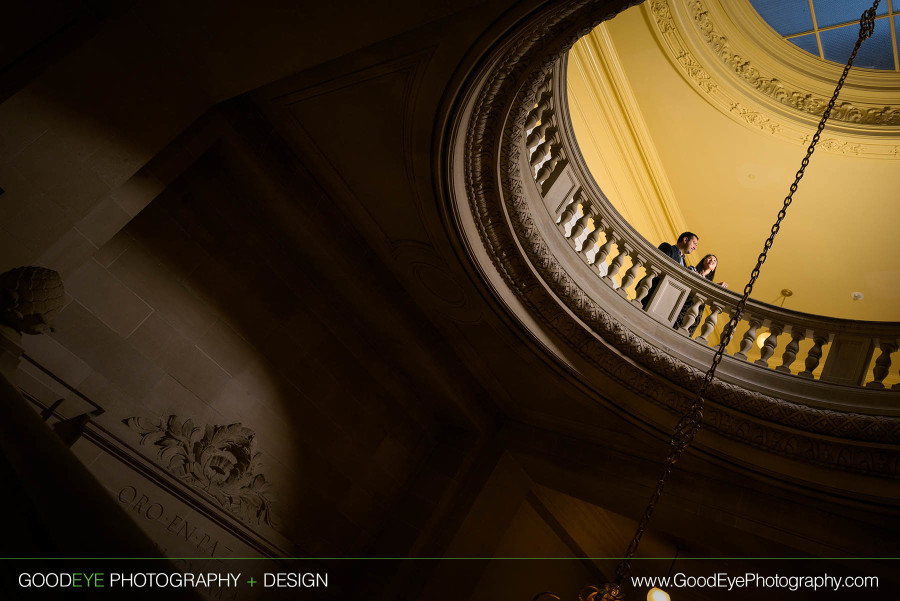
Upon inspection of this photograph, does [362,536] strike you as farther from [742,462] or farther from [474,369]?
[742,462]

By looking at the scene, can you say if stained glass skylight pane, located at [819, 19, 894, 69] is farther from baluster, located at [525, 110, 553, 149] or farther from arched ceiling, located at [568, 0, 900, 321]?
baluster, located at [525, 110, 553, 149]

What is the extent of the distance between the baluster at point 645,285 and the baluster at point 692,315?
0.41 metres

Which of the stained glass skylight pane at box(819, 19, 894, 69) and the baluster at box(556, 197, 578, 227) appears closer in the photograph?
the baluster at box(556, 197, 578, 227)

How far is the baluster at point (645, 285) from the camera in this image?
208 inches

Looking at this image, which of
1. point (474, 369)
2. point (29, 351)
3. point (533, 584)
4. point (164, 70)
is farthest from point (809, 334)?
point (29, 351)

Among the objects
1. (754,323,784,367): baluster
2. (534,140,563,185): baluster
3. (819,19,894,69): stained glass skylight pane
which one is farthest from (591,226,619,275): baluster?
(819,19,894,69): stained glass skylight pane

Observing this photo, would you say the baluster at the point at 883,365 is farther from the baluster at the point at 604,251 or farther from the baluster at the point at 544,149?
the baluster at the point at 544,149

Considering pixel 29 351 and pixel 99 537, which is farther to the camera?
pixel 29 351

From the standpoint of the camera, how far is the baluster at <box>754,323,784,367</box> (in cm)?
495

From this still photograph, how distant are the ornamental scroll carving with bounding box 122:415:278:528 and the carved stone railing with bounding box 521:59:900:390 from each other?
3201 millimetres

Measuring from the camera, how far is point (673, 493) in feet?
16.9

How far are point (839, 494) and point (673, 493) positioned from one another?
129 centimetres

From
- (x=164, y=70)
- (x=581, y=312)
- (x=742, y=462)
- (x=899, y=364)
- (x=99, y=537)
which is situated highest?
(x=899, y=364)

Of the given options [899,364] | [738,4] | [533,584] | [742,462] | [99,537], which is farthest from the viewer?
[899,364]
